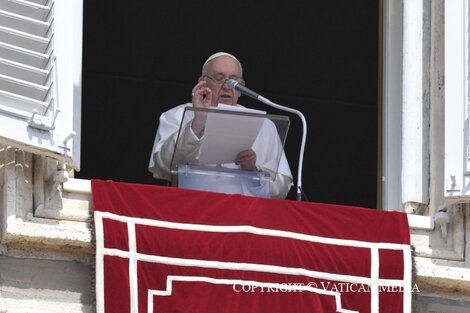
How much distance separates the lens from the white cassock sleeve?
31.7 ft

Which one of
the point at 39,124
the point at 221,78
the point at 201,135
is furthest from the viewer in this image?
the point at 221,78

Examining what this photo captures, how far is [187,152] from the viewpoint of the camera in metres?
9.65

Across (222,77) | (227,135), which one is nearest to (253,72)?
(222,77)

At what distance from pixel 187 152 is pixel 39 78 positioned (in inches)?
28.8

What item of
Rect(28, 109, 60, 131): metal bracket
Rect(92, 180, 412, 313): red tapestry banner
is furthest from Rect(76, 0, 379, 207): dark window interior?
Rect(28, 109, 60, 131): metal bracket

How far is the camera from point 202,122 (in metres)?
9.56

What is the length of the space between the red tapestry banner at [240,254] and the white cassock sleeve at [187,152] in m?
0.33

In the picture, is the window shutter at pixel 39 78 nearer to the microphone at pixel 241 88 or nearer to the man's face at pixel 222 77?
the microphone at pixel 241 88

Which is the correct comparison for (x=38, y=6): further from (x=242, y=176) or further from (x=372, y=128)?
(x=372, y=128)

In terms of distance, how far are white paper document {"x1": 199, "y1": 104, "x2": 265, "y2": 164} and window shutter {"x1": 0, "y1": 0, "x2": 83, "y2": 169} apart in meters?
0.49

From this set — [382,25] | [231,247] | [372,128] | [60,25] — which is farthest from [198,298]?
[372,128]

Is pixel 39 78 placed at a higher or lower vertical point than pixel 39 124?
higher

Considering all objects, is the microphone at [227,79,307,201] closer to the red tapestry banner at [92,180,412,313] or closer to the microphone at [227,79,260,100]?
the microphone at [227,79,260,100]

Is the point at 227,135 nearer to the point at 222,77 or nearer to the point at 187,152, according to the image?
the point at 187,152
